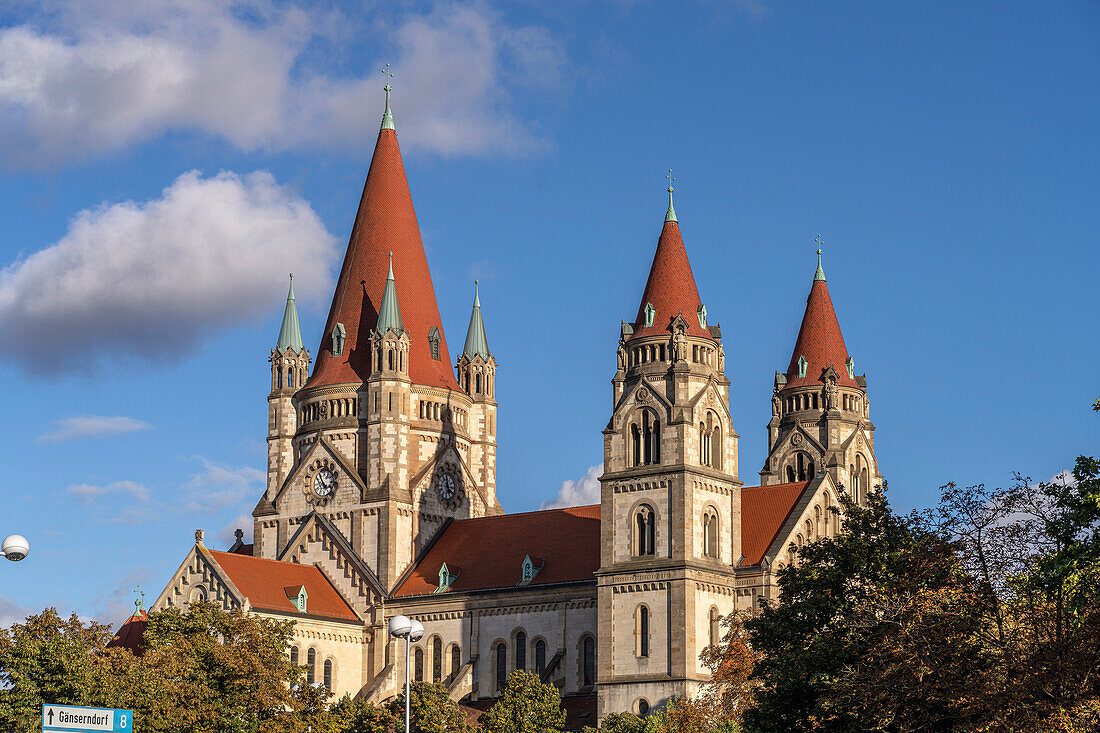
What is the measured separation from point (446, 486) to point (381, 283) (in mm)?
12646

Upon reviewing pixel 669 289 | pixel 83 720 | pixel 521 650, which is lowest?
pixel 83 720

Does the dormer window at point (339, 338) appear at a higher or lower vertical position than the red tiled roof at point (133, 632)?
higher

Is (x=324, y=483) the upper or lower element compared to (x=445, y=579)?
upper

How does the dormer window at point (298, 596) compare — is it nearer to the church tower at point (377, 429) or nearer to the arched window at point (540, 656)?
the church tower at point (377, 429)

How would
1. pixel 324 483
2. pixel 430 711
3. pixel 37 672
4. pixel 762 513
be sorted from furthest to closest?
1. pixel 324 483
2. pixel 762 513
3. pixel 430 711
4. pixel 37 672

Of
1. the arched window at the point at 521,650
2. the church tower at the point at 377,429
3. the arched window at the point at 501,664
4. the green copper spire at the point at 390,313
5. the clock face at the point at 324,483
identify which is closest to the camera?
the arched window at the point at 521,650

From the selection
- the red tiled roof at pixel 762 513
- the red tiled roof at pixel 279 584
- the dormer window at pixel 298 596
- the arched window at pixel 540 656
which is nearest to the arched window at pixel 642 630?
the red tiled roof at pixel 762 513

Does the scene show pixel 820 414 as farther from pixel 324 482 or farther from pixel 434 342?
pixel 324 482

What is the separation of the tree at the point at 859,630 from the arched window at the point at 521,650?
33797mm

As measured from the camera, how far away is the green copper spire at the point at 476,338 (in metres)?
103

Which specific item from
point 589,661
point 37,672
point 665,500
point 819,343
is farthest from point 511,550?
point 37,672

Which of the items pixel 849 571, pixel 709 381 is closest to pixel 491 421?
pixel 709 381

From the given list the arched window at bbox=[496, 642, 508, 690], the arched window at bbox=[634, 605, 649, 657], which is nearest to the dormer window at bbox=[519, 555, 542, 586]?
the arched window at bbox=[496, 642, 508, 690]

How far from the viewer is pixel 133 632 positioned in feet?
296
